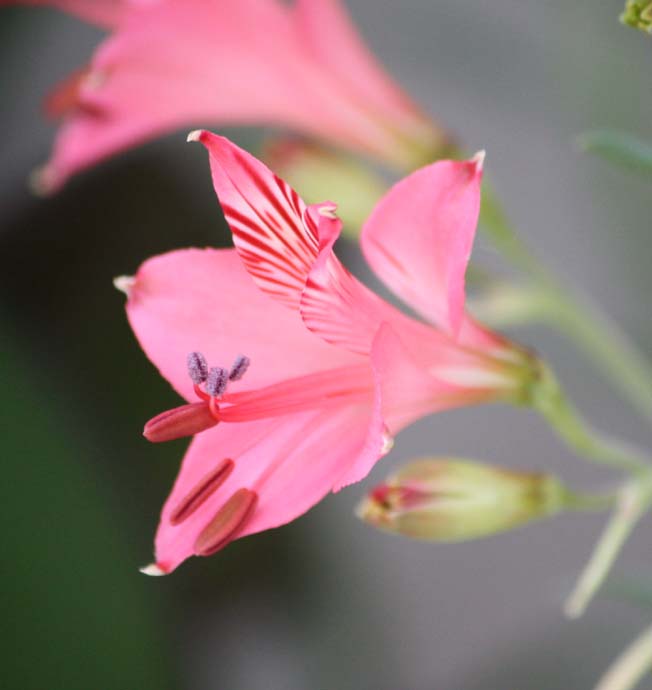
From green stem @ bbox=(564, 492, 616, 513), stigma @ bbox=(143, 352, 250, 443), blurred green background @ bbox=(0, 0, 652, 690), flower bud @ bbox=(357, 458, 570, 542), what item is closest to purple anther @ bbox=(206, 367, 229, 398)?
stigma @ bbox=(143, 352, 250, 443)

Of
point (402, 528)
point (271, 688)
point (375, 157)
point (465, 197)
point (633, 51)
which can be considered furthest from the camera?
point (271, 688)

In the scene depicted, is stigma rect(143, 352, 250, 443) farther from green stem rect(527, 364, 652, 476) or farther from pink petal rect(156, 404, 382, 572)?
green stem rect(527, 364, 652, 476)

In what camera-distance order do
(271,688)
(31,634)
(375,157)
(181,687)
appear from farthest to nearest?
(271,688) < (181,687) < (31,634) < (375,157)

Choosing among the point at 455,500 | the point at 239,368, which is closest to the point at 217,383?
the point at 239,368

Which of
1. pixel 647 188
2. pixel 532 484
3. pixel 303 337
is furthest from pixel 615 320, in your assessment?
pixel 303 337

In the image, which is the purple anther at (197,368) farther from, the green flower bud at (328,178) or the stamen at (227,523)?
the green flower bud at (328,178)

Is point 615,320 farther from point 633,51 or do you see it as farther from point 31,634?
point 31,634

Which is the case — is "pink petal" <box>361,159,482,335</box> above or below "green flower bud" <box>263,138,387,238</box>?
below
